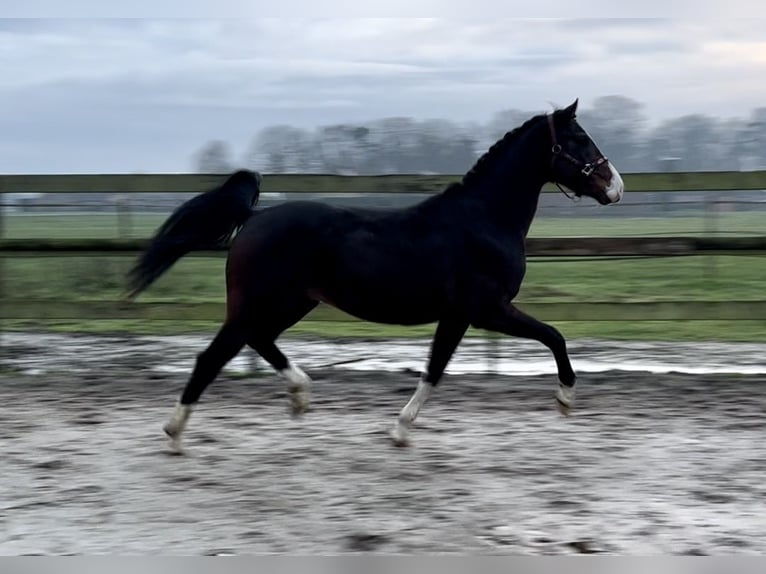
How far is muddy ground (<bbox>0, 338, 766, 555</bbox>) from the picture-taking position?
342cm

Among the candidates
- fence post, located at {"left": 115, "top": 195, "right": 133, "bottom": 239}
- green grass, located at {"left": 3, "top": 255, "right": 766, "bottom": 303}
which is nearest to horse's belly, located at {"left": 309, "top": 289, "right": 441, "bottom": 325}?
green grass, located at {"left": 3, "top": 255, "right": 766, "bottom": 303}

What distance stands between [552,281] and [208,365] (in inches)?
271

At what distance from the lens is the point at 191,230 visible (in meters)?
4.87

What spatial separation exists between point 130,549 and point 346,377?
10.9 feet

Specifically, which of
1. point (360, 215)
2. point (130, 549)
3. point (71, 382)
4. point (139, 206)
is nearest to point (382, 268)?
point (360, 215)

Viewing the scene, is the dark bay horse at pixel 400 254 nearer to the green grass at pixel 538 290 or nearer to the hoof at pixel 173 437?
the hoof at pixel 173 437

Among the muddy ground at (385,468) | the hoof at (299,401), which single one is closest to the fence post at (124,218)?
the muddy ground at (385,468)

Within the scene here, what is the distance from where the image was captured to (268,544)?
3322mm

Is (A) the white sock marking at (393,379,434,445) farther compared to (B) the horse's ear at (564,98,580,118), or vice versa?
(B) the horse's ear at (564,98,580,118)

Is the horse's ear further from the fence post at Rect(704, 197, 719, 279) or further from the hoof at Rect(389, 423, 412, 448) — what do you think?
the fence post at Rect(704, 197, 719, 279)

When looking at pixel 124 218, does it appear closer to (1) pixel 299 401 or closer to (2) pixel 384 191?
(2) pixel 384 191

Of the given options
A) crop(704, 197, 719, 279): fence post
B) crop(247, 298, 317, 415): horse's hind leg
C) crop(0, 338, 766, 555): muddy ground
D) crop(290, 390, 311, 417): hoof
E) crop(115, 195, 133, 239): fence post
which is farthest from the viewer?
crop(704, 197, 719, 279): fence post

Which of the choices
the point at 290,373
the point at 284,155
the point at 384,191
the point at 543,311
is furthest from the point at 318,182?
the point at 290,373

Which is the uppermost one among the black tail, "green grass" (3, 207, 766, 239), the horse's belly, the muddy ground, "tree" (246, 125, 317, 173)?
"tree" (246, 125, 317, 173)
